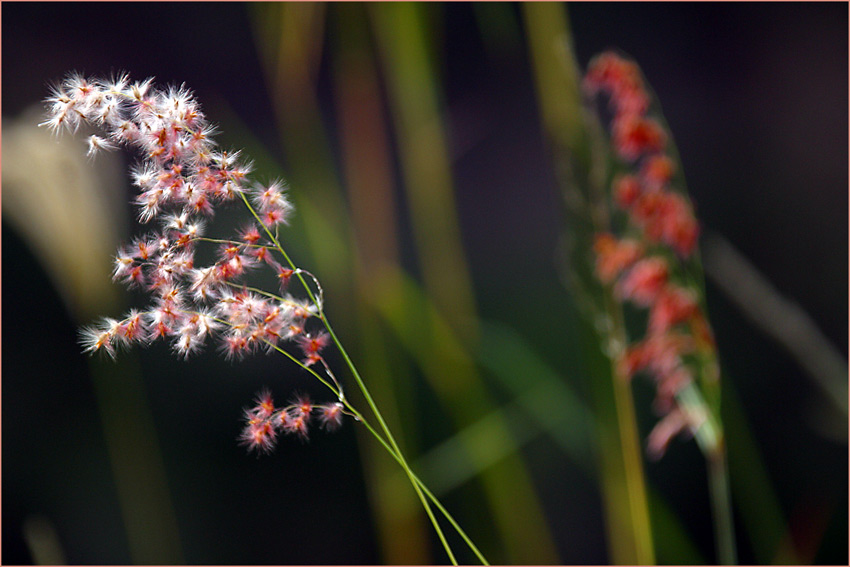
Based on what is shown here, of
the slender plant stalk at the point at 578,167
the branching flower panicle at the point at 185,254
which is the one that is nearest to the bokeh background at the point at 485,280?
the slender plant stalk at the point at 578,167

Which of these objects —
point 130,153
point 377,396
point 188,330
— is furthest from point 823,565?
point 130,153

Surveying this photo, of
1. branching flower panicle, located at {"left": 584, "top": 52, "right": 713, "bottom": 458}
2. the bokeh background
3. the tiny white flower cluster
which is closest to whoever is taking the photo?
the tiny white flower cluster

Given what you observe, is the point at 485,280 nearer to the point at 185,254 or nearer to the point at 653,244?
the point at 653,244

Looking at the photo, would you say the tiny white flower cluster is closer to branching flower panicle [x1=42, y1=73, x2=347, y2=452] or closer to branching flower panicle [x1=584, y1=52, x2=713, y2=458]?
branching flower panicle [x1=42, y1=73, x2=347, y2=452]

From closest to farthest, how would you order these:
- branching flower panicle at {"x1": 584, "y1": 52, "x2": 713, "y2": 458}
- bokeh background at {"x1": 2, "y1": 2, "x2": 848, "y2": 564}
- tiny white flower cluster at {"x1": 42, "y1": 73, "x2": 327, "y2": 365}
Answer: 1. tiny white flower cluster at {"x1": 42, "y1": 73, "x2": 327, "y2": 365}
2. branching flower panicle at {"x1": 584, "y1": 52, "x2": 713, "y2": 458}
3. bokeh background at {"x1": 2, "y1": 2, "x2": 848, "y2": 564}

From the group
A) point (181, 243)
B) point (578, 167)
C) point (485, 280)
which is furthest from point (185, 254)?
point (485, 280)

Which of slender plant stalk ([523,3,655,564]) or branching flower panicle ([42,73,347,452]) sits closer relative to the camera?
branching flower panicle ([42,73,347,452])

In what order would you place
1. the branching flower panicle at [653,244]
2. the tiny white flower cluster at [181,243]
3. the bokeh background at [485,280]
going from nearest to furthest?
the tiny white flower cluster at [181,243] → the branching flower panicle at [653,244] → the bokeh background at [485,280]

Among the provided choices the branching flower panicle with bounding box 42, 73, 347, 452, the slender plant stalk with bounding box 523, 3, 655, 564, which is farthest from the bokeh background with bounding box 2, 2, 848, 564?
the branching flower panicle with bounding box 42, 73, 347, 452

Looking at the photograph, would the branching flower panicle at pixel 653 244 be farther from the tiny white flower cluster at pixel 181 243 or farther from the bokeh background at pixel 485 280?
the bokeh background at pixel 485 280
